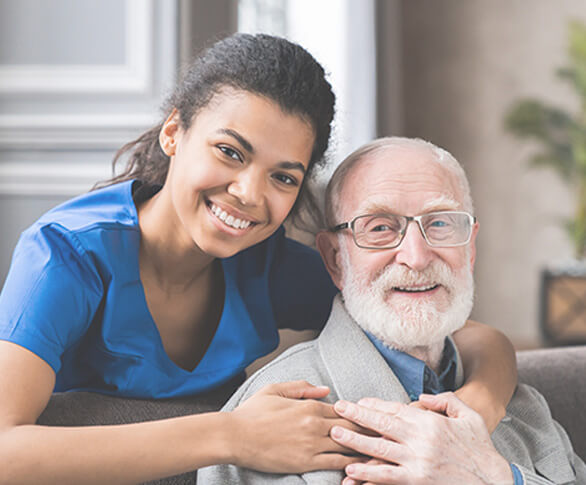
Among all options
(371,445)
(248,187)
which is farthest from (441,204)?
(371,445)

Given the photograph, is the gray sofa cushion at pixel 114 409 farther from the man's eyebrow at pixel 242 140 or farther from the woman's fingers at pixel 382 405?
the man's eyebrow at pixel 242 140

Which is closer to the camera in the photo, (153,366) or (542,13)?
(153,366)

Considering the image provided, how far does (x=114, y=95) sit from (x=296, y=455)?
1.53 meters

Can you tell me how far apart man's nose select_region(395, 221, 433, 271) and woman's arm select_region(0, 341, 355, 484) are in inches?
12.5

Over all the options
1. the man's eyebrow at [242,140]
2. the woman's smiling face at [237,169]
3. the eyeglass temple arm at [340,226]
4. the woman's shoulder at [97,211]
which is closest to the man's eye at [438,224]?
the eyeglass temple arm at [340,226]

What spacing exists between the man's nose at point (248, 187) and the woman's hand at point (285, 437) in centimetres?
35

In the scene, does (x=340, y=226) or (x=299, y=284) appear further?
(x=299, y=284)

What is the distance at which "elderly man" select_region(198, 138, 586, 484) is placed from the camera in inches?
48.5

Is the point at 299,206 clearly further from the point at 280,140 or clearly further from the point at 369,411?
the point at 369,411

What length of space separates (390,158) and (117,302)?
60cm

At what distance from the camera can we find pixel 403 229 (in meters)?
1.32

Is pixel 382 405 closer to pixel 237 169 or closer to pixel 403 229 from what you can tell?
pixel 403 229

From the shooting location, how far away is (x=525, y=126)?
5.84m

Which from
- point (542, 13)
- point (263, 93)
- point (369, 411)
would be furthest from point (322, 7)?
point (369, 411)
